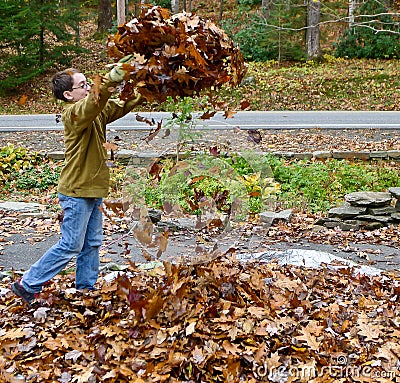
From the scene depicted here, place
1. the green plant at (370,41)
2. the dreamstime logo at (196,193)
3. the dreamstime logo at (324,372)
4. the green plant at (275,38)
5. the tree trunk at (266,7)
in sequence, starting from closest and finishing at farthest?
the dreamstime logo at (324,372)
the dreamstime logo at (196,193)
the green plant at (275,38)
the green plant at (370,41)
the tree trunk at (266,7)

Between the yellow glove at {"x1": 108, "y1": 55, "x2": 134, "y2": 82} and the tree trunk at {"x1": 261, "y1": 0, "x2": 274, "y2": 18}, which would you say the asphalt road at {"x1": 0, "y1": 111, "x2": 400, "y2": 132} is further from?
the yellow glove at {"x1": 108, "y1": 55, "x2": 134, "y2": 82}

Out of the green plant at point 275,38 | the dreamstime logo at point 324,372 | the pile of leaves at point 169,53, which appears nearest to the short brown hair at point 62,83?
the pile of leaves at point 169,53

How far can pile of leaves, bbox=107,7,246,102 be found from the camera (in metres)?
3.19

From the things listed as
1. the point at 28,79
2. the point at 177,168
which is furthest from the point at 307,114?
the point at 177,168

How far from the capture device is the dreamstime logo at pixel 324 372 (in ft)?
10.4

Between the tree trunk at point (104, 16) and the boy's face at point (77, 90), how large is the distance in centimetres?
2022

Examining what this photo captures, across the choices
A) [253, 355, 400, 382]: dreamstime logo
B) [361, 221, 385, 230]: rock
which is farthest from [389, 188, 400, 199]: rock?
[253, 355, 400, 382]: dreamstime logo

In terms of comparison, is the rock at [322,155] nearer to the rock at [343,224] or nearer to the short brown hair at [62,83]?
the rock at [343,224]

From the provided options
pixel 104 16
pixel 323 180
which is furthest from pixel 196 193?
pixel 104 16

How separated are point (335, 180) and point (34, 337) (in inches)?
266

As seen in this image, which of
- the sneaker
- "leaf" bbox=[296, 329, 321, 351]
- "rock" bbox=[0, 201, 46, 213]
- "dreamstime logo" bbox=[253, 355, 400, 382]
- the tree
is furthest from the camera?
the tree

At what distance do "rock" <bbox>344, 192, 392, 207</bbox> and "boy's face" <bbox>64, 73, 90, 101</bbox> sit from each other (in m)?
5.12

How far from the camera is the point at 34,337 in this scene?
11.7 ft

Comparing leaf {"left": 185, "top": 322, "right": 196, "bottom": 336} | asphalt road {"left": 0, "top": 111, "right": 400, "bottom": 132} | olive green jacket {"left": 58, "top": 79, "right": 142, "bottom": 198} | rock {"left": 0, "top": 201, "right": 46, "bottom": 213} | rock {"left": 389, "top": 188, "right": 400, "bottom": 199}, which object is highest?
olive green jacket {"left": 58, "top": 79, "right": 142, "bottom": 198}
